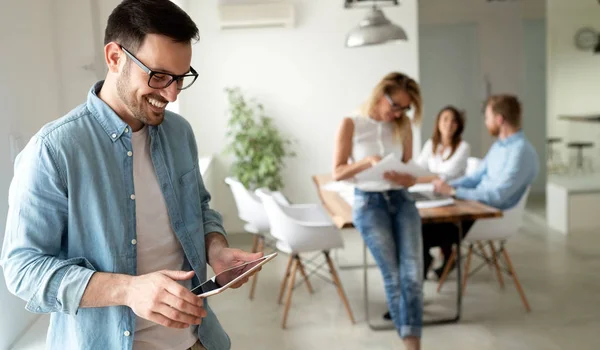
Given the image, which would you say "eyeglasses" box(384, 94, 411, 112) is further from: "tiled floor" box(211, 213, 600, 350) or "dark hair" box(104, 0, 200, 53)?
"dark hair" box(104, 0, 200, 53)

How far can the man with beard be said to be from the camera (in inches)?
52.9

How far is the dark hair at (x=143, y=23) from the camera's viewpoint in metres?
1.44

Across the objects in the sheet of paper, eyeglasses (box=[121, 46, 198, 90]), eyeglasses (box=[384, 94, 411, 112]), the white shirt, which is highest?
eyeglasses (box=[121, 46, 198, 90])

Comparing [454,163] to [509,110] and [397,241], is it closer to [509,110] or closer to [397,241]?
[509,110]

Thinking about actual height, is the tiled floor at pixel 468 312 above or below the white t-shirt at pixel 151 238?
below

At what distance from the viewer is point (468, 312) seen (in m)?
4.77

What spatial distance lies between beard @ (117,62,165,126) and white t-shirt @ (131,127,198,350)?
106 mm

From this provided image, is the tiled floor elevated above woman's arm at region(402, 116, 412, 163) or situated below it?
below

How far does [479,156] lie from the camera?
32.0ft

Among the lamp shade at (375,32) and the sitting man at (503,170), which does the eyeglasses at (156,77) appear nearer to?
the sitting man at (503,170)

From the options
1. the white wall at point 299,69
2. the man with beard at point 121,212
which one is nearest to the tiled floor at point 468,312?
the white wall at point 299,69

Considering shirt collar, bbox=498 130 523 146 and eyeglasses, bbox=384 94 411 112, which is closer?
eyeglasses, bbox=384 94 411 112

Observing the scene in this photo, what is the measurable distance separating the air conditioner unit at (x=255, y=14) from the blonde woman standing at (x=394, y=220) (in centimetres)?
354

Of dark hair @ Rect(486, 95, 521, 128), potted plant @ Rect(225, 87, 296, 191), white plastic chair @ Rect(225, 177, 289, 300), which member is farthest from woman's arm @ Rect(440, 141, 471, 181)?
potted plant @ Rect(225, 87, 296, 191)
